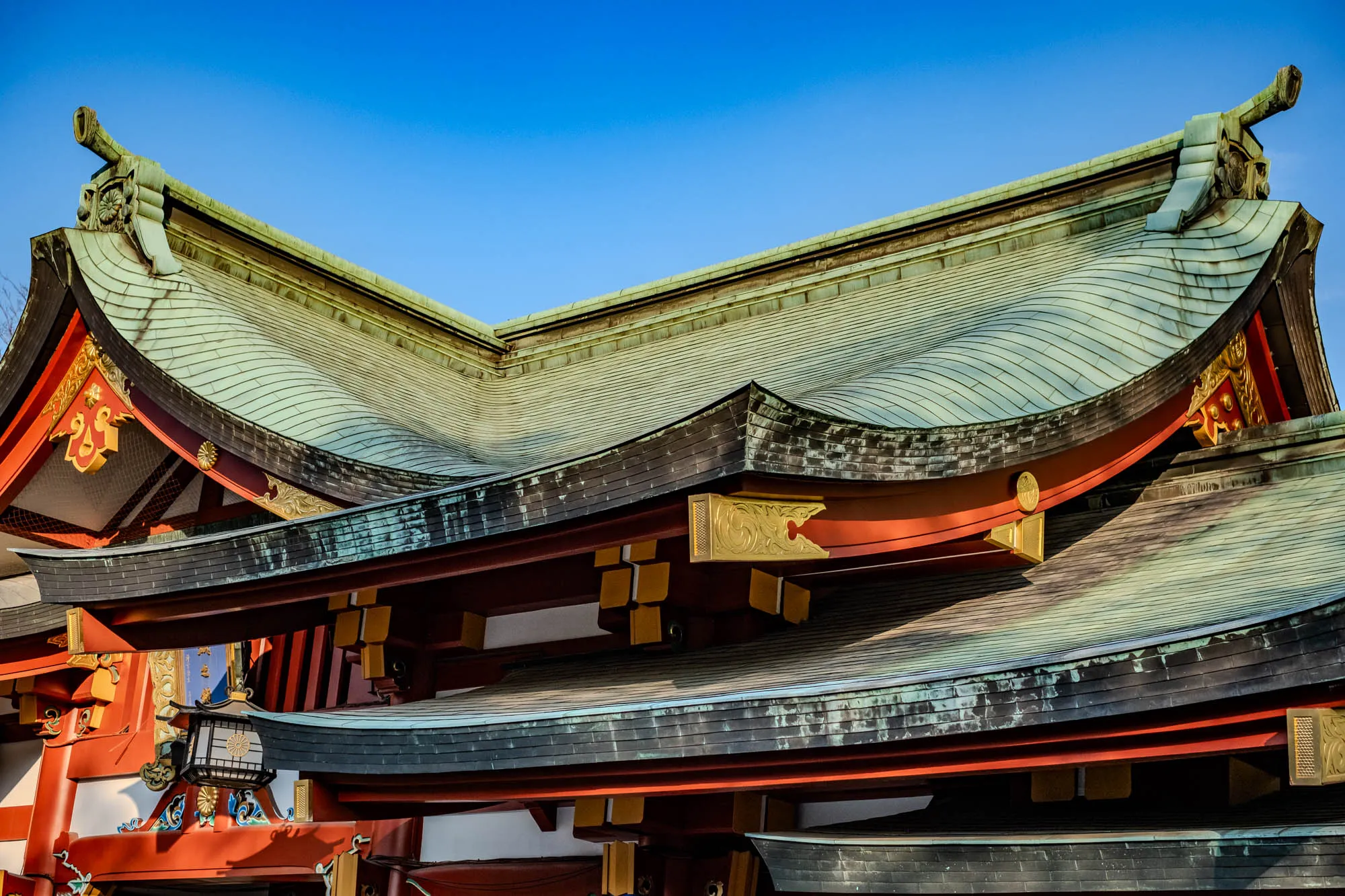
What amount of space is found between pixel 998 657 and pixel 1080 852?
2.65 ft

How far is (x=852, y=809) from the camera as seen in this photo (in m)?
6.20

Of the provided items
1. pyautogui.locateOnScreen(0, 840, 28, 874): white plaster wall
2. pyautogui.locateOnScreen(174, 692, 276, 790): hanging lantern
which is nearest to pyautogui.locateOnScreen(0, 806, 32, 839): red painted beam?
pyautogui.locateOnScreen(0, 840, 28, 874): white plaster wall

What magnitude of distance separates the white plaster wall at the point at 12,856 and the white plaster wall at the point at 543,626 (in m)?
4.12

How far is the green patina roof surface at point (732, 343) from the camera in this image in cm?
678

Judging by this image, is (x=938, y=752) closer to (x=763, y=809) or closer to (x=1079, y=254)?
(x=763, y=809)

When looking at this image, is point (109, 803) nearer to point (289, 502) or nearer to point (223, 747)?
point (223, 747)

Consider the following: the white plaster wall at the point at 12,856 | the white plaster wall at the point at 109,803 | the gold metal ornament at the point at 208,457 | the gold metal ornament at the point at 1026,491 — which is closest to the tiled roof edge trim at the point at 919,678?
the gold metal ornament at the point at 1026,491

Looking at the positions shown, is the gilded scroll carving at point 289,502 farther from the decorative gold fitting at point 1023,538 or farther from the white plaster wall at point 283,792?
Answer: the decorative gold fitting at point 1023,538

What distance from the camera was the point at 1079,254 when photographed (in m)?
8.80

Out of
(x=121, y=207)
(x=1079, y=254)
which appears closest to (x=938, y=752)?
(x=1079, y=254)

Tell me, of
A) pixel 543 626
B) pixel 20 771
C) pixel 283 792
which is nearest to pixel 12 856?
pixel 20 771

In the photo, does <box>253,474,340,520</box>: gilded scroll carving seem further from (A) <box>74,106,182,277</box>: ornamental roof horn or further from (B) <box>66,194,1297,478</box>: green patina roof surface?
(A) <box>74,106,182,277</box>: ornamental roof horn

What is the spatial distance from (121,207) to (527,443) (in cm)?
301

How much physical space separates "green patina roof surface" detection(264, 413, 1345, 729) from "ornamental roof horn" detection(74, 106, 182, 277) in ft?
11.7
